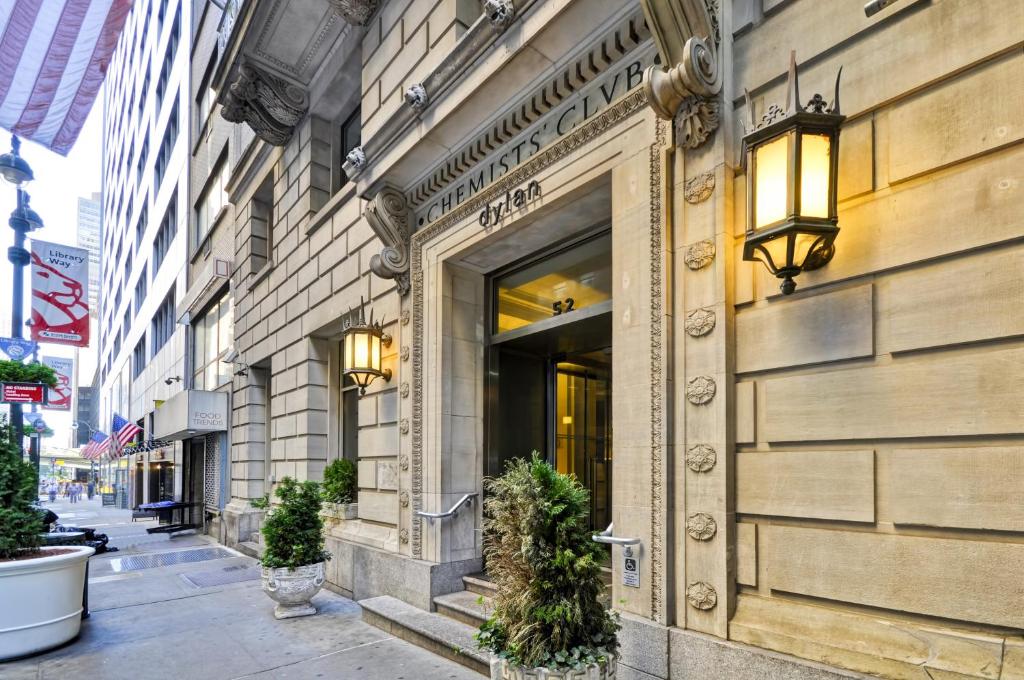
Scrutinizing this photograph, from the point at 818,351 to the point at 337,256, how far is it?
8.80 m

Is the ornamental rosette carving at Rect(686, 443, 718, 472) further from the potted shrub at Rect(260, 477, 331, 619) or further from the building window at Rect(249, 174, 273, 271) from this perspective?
the building window at Rect(249, 174, 273, 271)

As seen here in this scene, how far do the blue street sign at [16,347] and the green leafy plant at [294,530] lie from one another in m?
8.11

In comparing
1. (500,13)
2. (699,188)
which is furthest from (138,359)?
(699,188)

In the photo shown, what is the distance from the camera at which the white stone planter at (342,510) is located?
10.1m

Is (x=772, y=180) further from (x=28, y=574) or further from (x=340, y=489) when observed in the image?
(x=340, y=489)

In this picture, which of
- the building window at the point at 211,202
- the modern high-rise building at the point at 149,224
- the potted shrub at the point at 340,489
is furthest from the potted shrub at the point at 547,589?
the modern high-rise building at the point at 149,224

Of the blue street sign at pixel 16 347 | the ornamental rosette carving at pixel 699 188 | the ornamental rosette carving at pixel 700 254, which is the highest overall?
the ornamental rosette carving at pixel 699 188

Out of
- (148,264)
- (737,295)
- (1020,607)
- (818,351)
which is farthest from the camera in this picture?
(148,264)

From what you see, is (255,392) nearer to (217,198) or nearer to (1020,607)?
(217,198)

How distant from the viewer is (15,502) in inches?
284

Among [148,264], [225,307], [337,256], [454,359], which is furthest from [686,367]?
[148,264]

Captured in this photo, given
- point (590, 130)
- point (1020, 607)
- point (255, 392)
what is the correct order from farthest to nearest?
point (255, 392) → point (590, 130) → point (1020, 607)

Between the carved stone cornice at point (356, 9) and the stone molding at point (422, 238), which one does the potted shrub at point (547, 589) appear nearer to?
the stone molding at point (422, 238)

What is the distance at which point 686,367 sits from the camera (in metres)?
4.54
